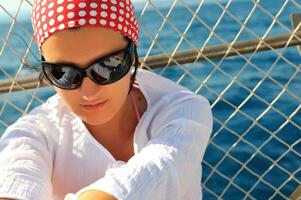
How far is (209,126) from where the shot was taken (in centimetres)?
109

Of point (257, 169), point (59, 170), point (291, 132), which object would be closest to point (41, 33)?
point (59, 170)

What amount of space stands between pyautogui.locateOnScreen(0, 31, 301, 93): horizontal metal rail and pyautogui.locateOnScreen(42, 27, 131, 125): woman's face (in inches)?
18.7

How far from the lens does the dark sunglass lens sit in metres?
0.95

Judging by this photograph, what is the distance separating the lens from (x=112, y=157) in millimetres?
1080

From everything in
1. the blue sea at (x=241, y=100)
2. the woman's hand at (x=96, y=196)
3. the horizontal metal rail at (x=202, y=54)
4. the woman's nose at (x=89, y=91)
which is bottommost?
the blue sea at (x=241, y=100)

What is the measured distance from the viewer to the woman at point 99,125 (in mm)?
908

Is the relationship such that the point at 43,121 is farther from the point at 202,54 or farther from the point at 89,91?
the point at 202,54

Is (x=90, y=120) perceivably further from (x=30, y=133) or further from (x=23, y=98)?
(x=23, y=98)

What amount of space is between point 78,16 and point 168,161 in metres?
0.27

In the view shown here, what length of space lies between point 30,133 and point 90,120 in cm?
12

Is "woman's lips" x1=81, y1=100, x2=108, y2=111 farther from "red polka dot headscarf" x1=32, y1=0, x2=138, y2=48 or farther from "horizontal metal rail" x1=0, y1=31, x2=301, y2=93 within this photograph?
"horizontal metal rail" x1=0, y1=31, x2=301, y2=93

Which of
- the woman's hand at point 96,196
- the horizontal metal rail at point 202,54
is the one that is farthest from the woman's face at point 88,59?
the horizontal metal rail at point 202,54

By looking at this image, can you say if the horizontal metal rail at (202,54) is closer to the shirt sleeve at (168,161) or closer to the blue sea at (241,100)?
the blue sea at (241,100)

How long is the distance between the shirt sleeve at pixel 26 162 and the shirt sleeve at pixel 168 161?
0.08m
